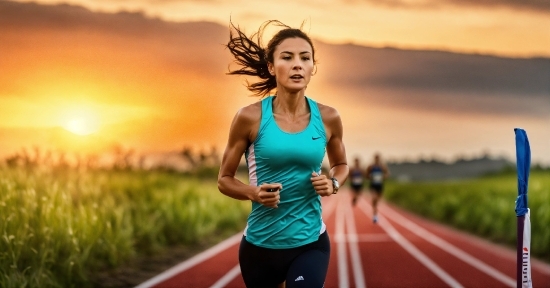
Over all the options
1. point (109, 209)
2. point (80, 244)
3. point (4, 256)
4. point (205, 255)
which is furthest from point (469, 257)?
point (4, 256)

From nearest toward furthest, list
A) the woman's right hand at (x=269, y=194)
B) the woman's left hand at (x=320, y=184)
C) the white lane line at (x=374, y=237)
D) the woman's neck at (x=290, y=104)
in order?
the woman's right hand at (x=269, y=194) → the woman's left hand at (x=320, y=184) → the woman's neck at (x=290, y=104) → the white lane line at (x=374, y=237)

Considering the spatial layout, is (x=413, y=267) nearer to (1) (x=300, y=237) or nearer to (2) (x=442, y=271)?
(2) (x=442, y=271)

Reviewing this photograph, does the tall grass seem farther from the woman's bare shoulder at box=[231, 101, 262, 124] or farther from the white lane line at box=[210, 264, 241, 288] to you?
the woman's bare shoulder at box=[231, 101, 262, 124]

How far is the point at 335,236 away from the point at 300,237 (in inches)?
684

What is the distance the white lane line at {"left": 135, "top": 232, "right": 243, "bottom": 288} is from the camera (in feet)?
40.0

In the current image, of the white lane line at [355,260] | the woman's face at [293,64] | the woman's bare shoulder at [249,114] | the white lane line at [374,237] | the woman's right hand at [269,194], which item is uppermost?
the woman's face at [293,64]

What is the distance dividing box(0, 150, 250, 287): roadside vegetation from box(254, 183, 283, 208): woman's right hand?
5.57 m

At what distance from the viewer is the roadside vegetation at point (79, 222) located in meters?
9.95

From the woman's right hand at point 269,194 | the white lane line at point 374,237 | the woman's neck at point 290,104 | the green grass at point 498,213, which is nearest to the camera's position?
the woman's right hand at point 269,194

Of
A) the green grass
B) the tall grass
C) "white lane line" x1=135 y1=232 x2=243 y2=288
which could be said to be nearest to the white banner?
the tall grass

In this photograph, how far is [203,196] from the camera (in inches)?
906

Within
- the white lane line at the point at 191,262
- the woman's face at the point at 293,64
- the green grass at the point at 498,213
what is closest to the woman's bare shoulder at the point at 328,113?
the woman's face at the point at 293,64

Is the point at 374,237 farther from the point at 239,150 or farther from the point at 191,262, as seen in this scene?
the point at 239,150

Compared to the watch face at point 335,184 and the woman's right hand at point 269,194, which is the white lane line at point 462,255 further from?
the woman's right hand at point 269,194
